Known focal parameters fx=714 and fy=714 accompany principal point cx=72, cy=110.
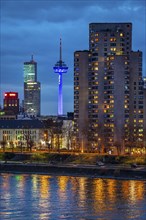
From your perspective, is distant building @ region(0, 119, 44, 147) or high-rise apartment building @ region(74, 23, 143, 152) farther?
distant building @ region(0, 119, 44, 147)

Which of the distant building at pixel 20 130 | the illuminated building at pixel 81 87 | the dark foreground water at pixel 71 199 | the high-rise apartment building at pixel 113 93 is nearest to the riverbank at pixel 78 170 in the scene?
the dark foreground water at pixel 71 199

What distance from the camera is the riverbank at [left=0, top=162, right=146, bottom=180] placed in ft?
190

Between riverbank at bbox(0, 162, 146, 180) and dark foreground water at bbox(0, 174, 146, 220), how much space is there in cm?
245

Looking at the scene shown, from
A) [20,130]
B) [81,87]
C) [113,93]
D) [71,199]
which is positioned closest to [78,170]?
[71,199]

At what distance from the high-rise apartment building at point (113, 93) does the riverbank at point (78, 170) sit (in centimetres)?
1289

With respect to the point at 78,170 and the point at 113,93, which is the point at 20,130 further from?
the point at 78,170

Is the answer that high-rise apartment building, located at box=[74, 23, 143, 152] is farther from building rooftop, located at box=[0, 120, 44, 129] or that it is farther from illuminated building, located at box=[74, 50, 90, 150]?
building rooftop, located at box=[0, 120, 44, 129]

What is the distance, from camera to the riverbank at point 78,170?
57.8 meters

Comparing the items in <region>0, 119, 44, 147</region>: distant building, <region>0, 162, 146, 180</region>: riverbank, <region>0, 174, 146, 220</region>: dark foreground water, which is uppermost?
<region>0, 119, 44, 147</region>: distant building

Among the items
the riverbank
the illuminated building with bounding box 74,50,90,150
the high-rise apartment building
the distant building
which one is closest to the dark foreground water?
the riverbank

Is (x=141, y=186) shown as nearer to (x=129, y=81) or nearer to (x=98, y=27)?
(x=129, y=81)

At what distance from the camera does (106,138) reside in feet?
259

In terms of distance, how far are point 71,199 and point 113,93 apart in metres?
37.1

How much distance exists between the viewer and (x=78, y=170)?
61.6 metres
